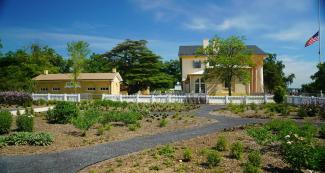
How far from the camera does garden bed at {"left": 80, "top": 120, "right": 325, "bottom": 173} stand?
7.97 meters

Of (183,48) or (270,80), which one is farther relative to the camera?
(270,80)

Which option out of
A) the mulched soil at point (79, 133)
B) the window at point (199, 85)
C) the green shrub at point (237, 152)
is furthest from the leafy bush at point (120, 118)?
the window at point (199, 85)

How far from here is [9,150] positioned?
1049cm

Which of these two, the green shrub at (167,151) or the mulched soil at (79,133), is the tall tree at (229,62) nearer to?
the mulched soil at (79,133)

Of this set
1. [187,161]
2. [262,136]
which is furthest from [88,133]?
[262,136]

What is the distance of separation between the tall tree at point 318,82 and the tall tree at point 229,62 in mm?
8770

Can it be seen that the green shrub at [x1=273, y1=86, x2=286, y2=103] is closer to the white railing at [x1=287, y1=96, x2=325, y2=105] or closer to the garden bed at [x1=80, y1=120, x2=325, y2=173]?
the white railing at [x1=287, y1=96, x2=325, y2=105]

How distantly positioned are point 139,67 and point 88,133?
125 ft

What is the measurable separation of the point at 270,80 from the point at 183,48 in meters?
21.1

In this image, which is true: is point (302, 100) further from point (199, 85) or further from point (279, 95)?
point (199, 85)

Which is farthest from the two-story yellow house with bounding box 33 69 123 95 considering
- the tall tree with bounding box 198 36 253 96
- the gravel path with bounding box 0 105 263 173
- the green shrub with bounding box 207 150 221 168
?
the green shrub with bounding box 207 150 221 168

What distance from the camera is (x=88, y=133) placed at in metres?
13.7

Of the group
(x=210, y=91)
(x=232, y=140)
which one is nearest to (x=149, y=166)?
(x=232, y=140)

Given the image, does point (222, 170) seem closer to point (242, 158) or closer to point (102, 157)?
point (242, 158)
